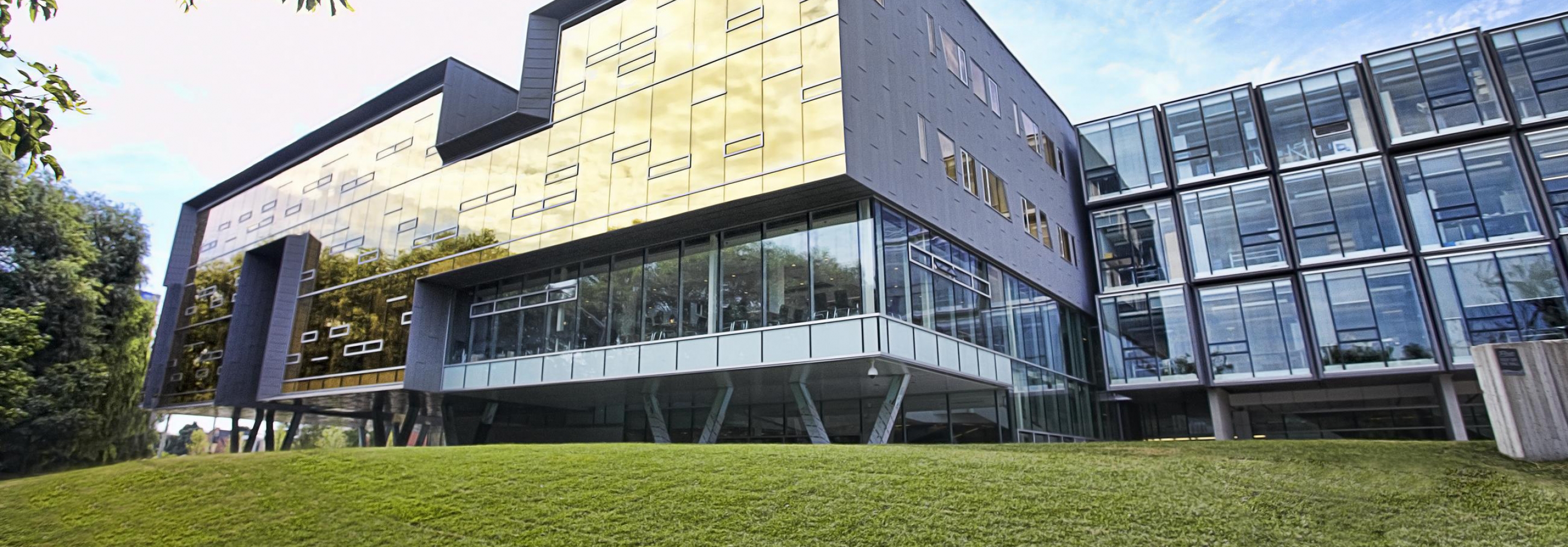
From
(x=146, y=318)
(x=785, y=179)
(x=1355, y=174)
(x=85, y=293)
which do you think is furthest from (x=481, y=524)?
(x=146, y=318)

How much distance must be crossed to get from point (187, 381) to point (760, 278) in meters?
29.4

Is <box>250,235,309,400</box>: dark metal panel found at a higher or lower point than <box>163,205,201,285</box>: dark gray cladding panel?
lower

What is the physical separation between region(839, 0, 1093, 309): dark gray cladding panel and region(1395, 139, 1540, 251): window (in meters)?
10.3

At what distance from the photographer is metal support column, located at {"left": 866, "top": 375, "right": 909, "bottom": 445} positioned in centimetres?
1945

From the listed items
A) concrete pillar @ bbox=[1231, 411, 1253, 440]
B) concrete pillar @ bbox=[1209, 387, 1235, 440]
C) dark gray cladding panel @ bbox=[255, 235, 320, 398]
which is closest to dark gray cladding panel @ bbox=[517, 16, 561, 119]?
dark gray cladding panel @ bbox=[255, 235, 320, 398]

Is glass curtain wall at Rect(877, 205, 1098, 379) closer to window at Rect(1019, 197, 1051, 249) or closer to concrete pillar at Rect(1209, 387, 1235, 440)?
window at Rect(1019, 197, 1051, 249)

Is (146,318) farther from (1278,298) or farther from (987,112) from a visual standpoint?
(1278,298)

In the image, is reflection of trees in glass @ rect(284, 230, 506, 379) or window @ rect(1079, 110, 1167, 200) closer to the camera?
reflection of trees in glass @ rect(284, 230, 506, 379)

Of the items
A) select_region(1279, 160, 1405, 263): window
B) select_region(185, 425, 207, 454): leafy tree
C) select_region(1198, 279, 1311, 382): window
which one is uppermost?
select_region(1279, 160, 1405, 263): window

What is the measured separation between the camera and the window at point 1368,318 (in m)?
25.0

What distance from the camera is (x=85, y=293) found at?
3300 cm

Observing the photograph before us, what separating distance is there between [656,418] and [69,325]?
87.8 ft

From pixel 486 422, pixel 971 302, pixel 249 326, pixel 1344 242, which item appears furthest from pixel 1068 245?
pixel 249 326

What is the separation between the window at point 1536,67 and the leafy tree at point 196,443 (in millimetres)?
67171
